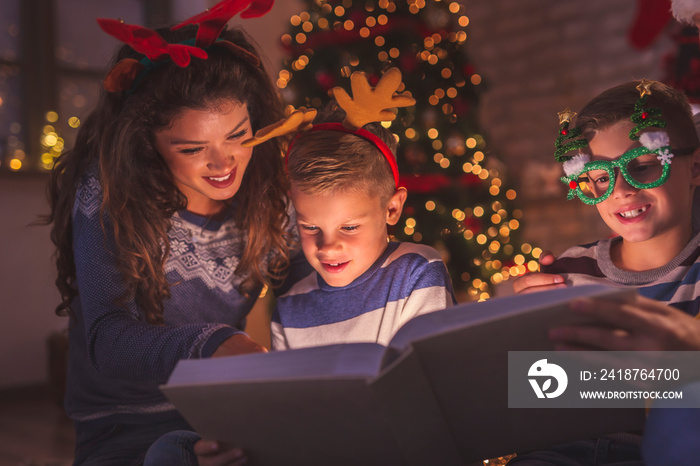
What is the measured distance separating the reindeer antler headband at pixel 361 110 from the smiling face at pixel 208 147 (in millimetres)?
90

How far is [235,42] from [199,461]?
0.97 metres

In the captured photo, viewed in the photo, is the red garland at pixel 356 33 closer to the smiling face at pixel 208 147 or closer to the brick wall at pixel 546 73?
the brick wall at pixel 546 73

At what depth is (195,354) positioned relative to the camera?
1.04m

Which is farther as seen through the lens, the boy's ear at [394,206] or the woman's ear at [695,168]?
the boy's ear at [394,206]

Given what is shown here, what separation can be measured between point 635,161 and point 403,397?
0.71 metres

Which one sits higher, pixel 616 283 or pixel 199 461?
pixel 616 283

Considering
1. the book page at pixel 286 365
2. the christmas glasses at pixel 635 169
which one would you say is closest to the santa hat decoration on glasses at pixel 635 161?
the christmas glasses at pixel 635 169

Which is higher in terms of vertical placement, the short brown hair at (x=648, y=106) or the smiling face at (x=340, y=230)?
Answer: the short brown hair at (x=648, y=106)

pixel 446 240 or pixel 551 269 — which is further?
pixel 446 240

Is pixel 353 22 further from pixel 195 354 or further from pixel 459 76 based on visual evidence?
pixel 195 354

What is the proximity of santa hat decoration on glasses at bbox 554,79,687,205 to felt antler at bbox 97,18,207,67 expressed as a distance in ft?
2.54

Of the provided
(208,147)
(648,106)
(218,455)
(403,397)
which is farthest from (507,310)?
(208,147)

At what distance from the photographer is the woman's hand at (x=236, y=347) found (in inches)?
39.7

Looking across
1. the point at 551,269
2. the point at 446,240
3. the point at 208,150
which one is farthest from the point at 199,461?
the point at 446,240
